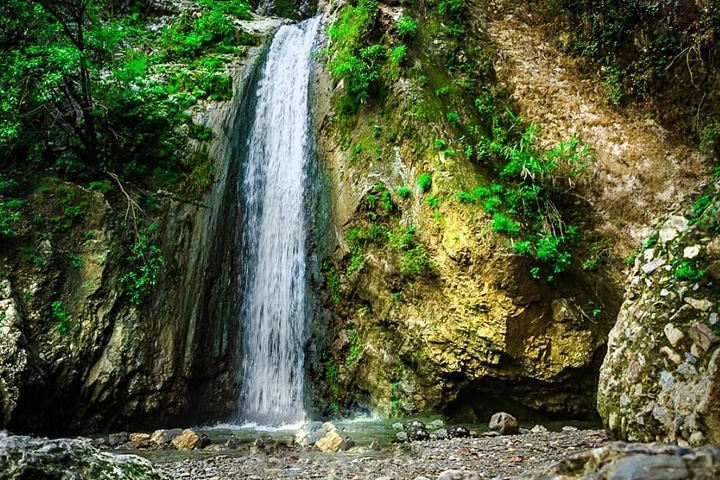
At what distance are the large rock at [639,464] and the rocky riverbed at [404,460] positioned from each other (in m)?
2.39

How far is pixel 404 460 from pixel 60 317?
20.9ft

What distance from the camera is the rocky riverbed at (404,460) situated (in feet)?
15.4

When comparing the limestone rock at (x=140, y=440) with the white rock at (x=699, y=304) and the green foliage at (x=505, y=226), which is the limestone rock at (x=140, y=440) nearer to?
the green foliage at (x=505, y=226)

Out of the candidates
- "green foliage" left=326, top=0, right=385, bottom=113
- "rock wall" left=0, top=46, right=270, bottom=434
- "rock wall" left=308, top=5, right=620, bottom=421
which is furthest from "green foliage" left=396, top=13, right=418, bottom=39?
"rock wall" left=0, top=46, right=270, bottom=434

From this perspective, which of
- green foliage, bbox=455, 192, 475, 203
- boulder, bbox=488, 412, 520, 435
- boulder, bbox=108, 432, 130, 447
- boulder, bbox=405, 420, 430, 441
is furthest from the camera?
green foliage, bbox=455, 192, 475, 203

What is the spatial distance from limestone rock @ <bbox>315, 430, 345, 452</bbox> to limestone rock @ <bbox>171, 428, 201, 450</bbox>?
5.53 feet

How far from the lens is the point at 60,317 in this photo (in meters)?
8.51

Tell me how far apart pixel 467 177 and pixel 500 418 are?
3912 mm

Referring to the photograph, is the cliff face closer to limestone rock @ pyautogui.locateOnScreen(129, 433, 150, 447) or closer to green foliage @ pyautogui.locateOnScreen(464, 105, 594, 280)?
green foliage @ pyautogui.locateOnScreen(464, 105, 594, 280)

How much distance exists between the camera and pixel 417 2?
1148 cm

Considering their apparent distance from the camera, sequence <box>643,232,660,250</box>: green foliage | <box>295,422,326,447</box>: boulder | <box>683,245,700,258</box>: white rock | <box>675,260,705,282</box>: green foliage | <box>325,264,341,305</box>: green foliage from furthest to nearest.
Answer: <box>325,264,341,305</box>: green foliage
<box>295,422,326,447</box>: boulder
<box>643,232,660,250</box>: green foliage
<box>683,245,700,258</box>: white rock
<box>675,260,705,282</box>: green foliage

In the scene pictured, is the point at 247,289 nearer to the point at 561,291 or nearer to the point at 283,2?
the point at 561,291

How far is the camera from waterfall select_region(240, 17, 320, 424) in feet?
31.7

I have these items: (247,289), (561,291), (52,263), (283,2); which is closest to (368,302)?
(247,289)
